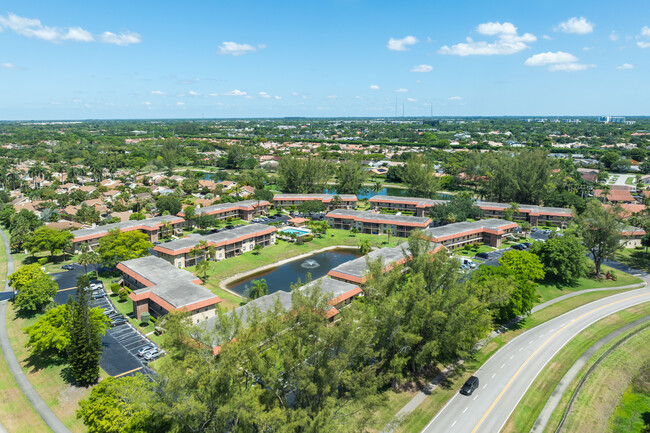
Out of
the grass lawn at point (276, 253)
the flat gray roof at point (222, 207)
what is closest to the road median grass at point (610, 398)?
the grass lawn at point (276, 253)

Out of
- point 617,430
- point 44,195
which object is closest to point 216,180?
point 44,195

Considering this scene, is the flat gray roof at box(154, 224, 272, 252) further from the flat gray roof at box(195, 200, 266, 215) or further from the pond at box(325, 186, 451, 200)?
the pond at box(325, 186, 451, 200)

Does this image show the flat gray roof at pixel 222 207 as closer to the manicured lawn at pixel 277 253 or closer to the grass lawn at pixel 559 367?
the manicured lawn at pixel 277 253

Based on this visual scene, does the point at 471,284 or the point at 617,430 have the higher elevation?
the point at 471,284

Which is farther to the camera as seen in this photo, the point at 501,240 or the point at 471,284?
the point at 501,240

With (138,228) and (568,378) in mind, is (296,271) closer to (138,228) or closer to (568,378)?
(138,228)

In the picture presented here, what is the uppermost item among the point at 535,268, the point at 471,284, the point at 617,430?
the point at 471,284

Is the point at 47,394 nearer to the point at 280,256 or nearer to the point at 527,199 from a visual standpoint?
the point at 280,256

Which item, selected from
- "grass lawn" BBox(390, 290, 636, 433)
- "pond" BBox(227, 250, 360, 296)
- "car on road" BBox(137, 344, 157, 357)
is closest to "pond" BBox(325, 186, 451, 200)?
"pond" BBox(227, 250, 360, 296)
